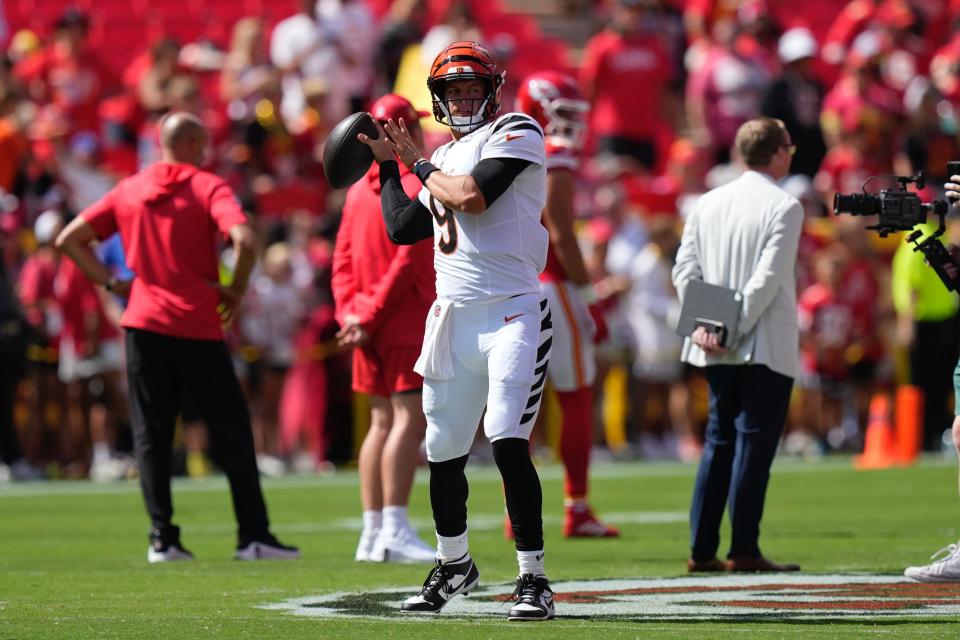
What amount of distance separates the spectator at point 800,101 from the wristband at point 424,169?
13.0 m

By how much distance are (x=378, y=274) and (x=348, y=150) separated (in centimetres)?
228

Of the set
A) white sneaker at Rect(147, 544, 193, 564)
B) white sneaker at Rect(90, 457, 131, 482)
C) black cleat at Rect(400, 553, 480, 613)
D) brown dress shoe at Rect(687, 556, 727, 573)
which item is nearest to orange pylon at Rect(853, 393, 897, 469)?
white sneaker at Rect(90, 457, 131, 482)

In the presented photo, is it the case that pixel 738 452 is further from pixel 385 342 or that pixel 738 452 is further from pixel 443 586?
pixel 443 586

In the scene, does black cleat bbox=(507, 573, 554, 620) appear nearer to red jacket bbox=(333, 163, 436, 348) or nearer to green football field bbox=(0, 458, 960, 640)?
green football field bbox=(0, 458, 960, 640)

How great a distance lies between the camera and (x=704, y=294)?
832 centimetres

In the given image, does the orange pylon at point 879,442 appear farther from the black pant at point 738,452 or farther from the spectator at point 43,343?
the black pant at point 738,452

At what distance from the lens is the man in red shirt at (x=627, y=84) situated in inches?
791

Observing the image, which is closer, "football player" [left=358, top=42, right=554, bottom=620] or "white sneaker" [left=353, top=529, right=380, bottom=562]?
"football player" [left=358, top=42, right=554, bottom=620]

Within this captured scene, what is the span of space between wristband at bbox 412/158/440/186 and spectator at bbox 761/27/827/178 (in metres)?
13.0

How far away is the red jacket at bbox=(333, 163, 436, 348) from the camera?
357 inches

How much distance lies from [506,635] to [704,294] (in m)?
2.70

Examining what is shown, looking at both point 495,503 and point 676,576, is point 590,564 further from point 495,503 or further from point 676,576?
point 495,503

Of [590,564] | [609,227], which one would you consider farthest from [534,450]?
[590,564]

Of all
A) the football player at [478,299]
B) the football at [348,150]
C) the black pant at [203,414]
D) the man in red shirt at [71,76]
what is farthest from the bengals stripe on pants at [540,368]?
the man in red shirt at [71,76]
